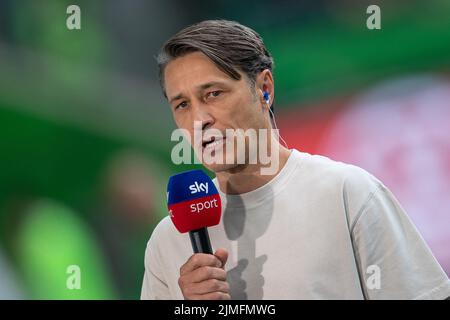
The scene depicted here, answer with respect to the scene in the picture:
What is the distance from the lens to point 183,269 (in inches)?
49.9

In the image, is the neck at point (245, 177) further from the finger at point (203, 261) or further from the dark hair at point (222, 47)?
the finger at point (203, 261)

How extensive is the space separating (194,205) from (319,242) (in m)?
0.33

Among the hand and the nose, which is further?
the nose

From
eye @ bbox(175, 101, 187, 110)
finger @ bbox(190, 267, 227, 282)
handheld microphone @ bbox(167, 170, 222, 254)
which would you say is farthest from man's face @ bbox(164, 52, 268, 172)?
finger @ bbox(190, 267, 227, 282)

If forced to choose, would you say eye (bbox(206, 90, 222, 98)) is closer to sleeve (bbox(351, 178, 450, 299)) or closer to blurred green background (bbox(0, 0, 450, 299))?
sleeve (bbox(351, 178, 450, 299))

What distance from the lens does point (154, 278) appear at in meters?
1.66

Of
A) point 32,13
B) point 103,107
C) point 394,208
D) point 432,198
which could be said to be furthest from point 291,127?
point 32,13

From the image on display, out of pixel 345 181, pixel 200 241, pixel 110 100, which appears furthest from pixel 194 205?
pixel 110 100

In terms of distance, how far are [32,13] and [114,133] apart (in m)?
0.59

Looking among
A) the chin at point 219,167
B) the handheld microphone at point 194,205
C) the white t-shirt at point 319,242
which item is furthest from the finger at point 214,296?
the chin at point 219,167

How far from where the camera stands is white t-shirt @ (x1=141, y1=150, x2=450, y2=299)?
4.65ft

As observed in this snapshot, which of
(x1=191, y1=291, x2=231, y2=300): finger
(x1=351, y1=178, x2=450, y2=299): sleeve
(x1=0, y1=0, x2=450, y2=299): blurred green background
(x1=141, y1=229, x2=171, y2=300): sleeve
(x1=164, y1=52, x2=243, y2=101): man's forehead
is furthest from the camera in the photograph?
(x1=0, y1=0, x2=450, y2=299): blurred green background

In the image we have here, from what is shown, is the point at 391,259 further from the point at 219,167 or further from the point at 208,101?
the point at 208,101

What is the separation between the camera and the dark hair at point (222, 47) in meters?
1.55
